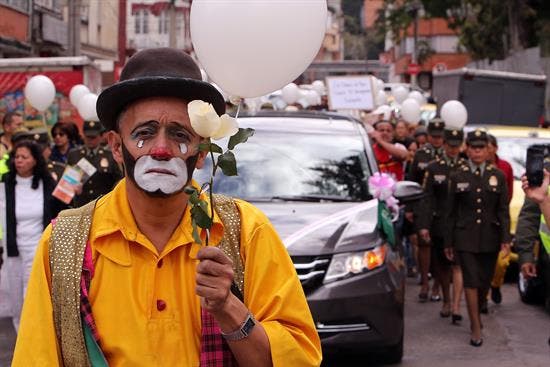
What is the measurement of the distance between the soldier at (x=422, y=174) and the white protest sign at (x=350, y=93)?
507cm

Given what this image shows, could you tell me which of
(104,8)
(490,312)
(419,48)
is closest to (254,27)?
(490,312)

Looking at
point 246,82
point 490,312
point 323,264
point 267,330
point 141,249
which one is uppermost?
point 246,82

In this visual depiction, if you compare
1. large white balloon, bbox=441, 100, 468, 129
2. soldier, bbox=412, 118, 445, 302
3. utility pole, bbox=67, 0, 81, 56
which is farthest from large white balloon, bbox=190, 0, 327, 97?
utility pole, bbox=67, 0, 81, 56

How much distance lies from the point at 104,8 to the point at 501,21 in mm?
15960

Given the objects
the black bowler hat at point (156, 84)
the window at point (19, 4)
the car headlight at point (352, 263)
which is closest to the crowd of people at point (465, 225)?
the car headlight at point (352, 263)

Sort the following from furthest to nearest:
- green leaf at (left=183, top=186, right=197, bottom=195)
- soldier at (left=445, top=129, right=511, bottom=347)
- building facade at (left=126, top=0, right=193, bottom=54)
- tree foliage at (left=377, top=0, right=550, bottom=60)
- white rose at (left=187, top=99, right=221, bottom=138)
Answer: building facade at (left=126, top=0, right=193, bottom=54)
tree foliage at (left=377, top=0, right=550, bottom=60)
soldier at (left=445, top=129, right=511, bottom=347)
green leaf at (left=183, top=186, right=197, bottom=195)
white rose at (left=187, top=99, right=221, bottom=138)

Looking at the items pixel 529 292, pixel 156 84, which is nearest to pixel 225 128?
pixel 156 84

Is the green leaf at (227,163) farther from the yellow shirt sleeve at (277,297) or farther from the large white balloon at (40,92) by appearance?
the large white balloon at (40,92)

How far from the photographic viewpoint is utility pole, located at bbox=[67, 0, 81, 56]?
26.5m

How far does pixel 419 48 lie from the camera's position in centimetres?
6316

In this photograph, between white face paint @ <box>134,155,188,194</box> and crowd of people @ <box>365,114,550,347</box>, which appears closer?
white face paint @ <box>134,155,188,194</box>

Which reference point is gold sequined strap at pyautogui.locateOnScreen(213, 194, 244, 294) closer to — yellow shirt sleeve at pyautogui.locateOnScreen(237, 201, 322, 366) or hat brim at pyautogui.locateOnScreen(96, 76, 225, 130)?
yellow shirt sleeve at pyautogui.locateOnScreen(237, 201, 322, 366)

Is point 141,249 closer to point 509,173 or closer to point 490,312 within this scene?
point 490,312

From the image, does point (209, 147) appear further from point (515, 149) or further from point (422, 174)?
point (515, 149)
